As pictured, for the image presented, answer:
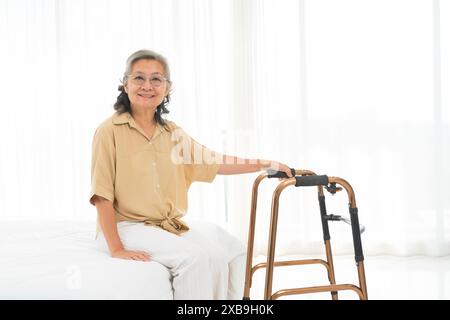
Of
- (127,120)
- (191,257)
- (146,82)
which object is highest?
(146,82)

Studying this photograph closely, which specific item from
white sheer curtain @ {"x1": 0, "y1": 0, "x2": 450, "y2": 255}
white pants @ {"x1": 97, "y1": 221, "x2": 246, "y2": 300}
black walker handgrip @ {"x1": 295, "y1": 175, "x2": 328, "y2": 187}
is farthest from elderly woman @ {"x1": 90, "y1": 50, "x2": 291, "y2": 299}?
white sheer curtain @ {"x1": 0, "y1": 0, "x2": 450, "y2": 255}

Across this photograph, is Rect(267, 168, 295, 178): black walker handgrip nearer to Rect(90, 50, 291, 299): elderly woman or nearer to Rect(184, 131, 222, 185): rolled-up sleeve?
Rect(90, 50, 291, 299): elderly woman

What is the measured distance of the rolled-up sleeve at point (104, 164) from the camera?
1596 millimetres

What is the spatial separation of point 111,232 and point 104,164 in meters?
0.23

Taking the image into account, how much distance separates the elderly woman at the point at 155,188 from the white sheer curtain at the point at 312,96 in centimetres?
155

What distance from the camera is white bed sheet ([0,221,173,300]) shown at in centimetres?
117

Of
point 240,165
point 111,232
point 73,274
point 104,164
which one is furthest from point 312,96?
point 73,274

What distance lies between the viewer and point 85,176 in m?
3.49

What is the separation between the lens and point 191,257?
4.74 feet

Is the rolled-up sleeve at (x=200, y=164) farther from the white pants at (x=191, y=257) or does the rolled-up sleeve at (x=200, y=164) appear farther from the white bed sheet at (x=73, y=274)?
the white bed sheet at (x=73, y=274)

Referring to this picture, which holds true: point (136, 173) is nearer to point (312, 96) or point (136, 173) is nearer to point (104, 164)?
point (104, 164)

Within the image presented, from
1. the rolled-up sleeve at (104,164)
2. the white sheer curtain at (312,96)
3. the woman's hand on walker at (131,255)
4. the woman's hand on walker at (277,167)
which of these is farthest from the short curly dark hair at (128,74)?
the white sheer curtain at (312,96)
